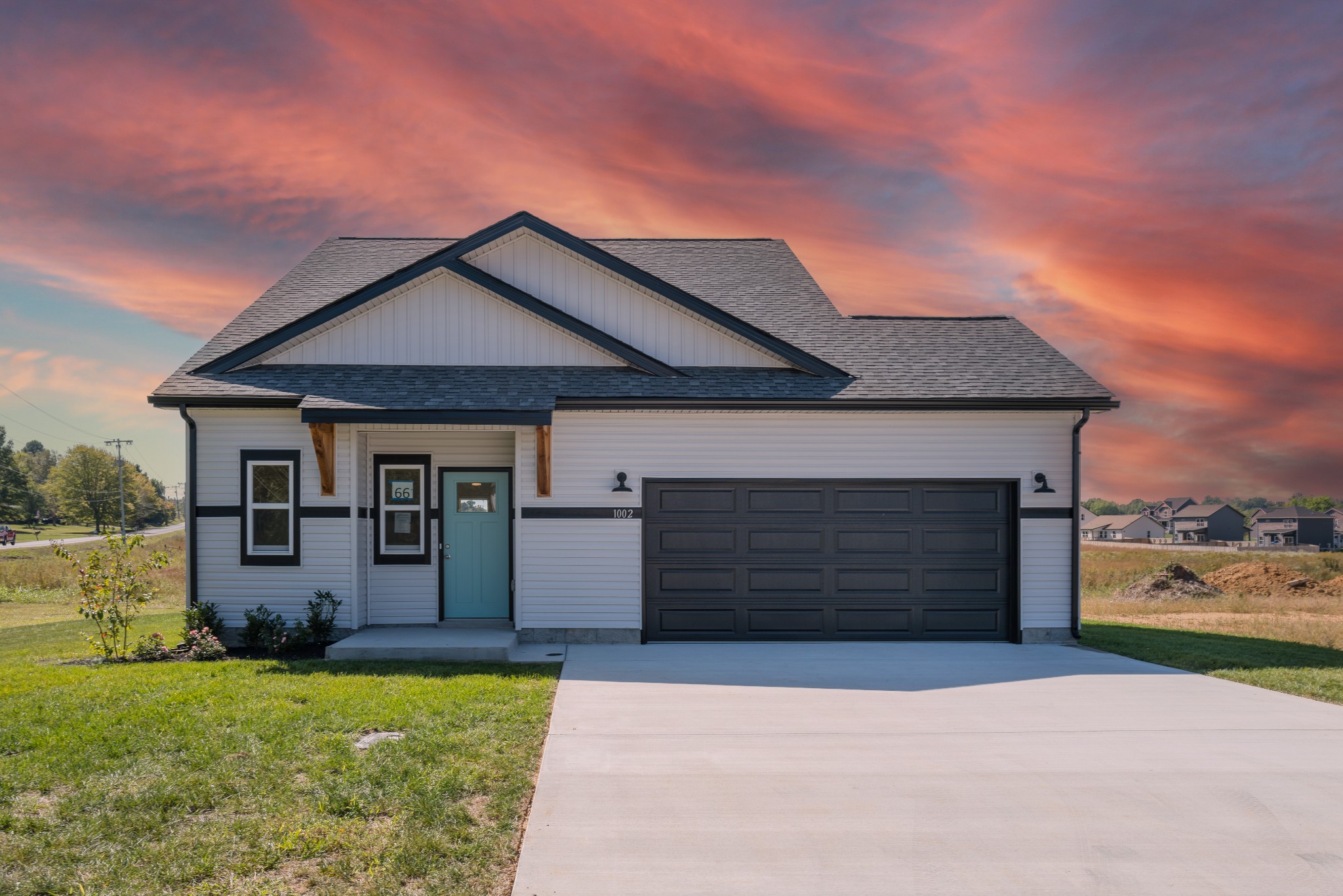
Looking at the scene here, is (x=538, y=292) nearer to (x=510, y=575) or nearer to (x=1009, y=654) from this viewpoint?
(x=510, y=575)

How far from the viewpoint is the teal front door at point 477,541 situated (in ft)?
39.8

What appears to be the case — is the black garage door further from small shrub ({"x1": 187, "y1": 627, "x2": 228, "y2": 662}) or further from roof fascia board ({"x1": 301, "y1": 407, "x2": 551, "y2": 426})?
small shrub ({"x1": 187, "y1": 627, "x2": 228, "y2": 662})

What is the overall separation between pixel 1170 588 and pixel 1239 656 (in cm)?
1371

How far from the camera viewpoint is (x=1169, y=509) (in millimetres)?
115625

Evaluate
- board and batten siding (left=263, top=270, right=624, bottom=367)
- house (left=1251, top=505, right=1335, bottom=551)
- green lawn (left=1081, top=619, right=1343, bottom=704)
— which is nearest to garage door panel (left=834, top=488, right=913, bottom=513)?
green lawn (left=1081, top=619, right=1343, bottom=704)

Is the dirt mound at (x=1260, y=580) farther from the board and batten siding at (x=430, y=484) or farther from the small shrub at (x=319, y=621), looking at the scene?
the small shrub at (x=319, y=621)

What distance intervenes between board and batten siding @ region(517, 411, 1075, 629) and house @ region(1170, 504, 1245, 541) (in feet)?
353

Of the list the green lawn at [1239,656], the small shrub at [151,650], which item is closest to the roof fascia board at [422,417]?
the small shrub at [151,650]

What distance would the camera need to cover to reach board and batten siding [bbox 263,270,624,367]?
11.8 metres

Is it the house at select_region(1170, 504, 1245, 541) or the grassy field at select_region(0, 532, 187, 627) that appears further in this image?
the house at select_region(1170, 504, 1245, 541)

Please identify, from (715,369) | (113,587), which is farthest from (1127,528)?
(113,587)

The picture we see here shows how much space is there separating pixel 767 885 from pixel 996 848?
1.47 metres

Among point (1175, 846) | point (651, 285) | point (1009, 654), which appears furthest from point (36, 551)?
point (1175, 846)

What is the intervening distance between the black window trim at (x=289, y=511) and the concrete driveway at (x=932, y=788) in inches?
196
